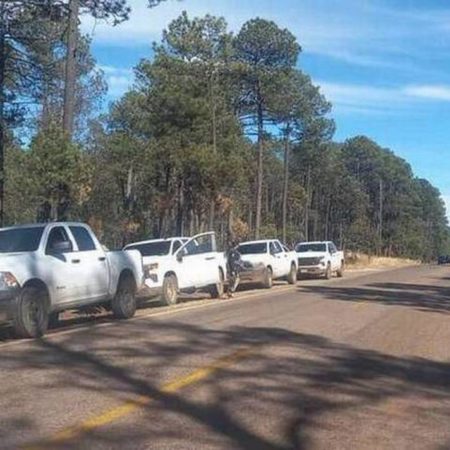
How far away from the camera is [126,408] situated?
7809 millimetres

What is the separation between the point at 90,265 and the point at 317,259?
22.0 metres

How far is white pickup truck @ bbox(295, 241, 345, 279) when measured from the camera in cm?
3603

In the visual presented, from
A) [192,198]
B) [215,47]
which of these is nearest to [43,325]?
[192,198]

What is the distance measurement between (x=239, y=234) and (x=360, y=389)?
52.0m

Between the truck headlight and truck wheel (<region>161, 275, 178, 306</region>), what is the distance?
7.54 m

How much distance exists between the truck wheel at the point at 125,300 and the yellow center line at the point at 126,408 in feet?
17.6

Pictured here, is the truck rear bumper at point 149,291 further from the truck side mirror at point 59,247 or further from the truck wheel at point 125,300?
the truck side mirror at point 59,247

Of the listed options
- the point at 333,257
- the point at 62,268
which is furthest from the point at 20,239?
the point at 333,257

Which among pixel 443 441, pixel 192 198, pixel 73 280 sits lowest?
pixel 443 441

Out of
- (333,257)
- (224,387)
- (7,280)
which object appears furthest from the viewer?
(333,257)

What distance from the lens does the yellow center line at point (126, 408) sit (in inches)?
262

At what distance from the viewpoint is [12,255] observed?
13.0m

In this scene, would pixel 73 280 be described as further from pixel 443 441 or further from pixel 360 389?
pixel 443 441

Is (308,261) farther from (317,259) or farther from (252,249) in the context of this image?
(252,249)
